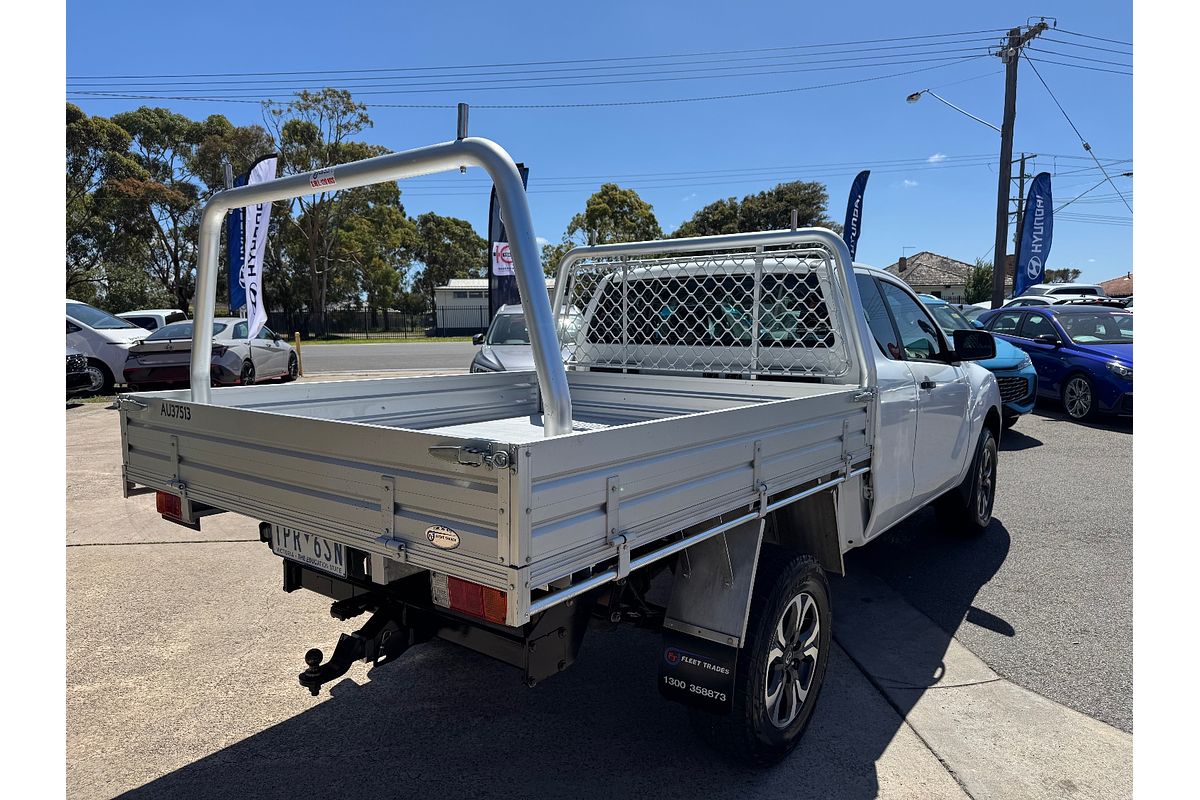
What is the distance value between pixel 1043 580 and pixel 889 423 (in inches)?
88.6

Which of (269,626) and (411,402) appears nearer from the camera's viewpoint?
(411,402)

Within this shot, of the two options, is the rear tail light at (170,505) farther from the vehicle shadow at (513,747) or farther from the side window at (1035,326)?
the side window at (1035,326)

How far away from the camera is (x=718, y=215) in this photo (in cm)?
4994

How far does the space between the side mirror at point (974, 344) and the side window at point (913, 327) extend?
20cm

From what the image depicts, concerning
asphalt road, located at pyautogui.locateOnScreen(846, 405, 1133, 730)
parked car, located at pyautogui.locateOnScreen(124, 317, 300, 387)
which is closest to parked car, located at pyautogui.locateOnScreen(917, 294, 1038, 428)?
asphalt road, located at pyautogui.locateOnScreen(846, 405, 1133, 730)

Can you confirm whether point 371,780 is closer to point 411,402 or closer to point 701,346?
point 411,402

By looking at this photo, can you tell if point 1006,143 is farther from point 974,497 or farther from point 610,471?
point 610,471

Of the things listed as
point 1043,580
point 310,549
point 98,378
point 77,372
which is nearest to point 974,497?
point 1043,580

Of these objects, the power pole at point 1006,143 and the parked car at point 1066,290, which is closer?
the power pole at point 1006,143

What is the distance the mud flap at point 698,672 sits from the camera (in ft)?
8.95

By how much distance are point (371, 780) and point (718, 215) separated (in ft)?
163

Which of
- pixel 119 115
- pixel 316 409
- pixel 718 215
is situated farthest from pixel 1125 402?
pixel 119 115

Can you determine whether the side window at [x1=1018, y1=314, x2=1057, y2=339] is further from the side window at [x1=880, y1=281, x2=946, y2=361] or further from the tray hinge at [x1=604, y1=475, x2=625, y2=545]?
the tray hinge at [x1=604, y1=475, x2=625, y2=545]

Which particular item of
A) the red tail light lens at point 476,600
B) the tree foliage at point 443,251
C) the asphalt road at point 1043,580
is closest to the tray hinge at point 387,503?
the red tail light lens at point 476,600
